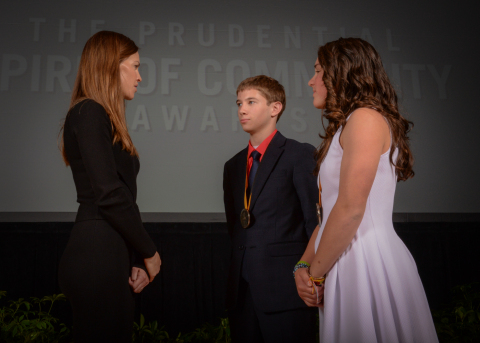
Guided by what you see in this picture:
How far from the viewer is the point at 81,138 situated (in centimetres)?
116

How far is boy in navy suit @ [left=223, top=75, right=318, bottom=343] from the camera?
5.21 feet

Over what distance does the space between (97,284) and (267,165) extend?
0.92 metres

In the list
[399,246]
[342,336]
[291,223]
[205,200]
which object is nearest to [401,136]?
[399,246]

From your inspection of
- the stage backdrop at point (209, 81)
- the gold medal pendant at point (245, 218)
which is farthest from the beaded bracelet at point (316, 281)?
the stage backdrop at point (209, 81)

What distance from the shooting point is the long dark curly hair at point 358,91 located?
3.64 feet

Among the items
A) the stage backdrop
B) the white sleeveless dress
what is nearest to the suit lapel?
the white sleeveless dress

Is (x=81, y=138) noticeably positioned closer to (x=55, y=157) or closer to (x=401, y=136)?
(x=401, y=136)

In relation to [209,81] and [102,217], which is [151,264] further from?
[209,81]

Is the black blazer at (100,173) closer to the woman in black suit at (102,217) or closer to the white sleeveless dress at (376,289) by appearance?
the woman in black suit at (102,217)

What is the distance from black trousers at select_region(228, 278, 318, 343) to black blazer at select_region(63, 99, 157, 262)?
0.58m

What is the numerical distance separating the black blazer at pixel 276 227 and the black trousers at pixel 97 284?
611 mm

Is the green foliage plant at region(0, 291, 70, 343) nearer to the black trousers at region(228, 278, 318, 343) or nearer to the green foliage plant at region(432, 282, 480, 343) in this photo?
the black trousers at region(228, 278, 318, 343)

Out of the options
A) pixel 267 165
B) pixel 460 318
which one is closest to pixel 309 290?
pixel 267 165

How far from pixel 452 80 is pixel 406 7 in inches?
33.3
